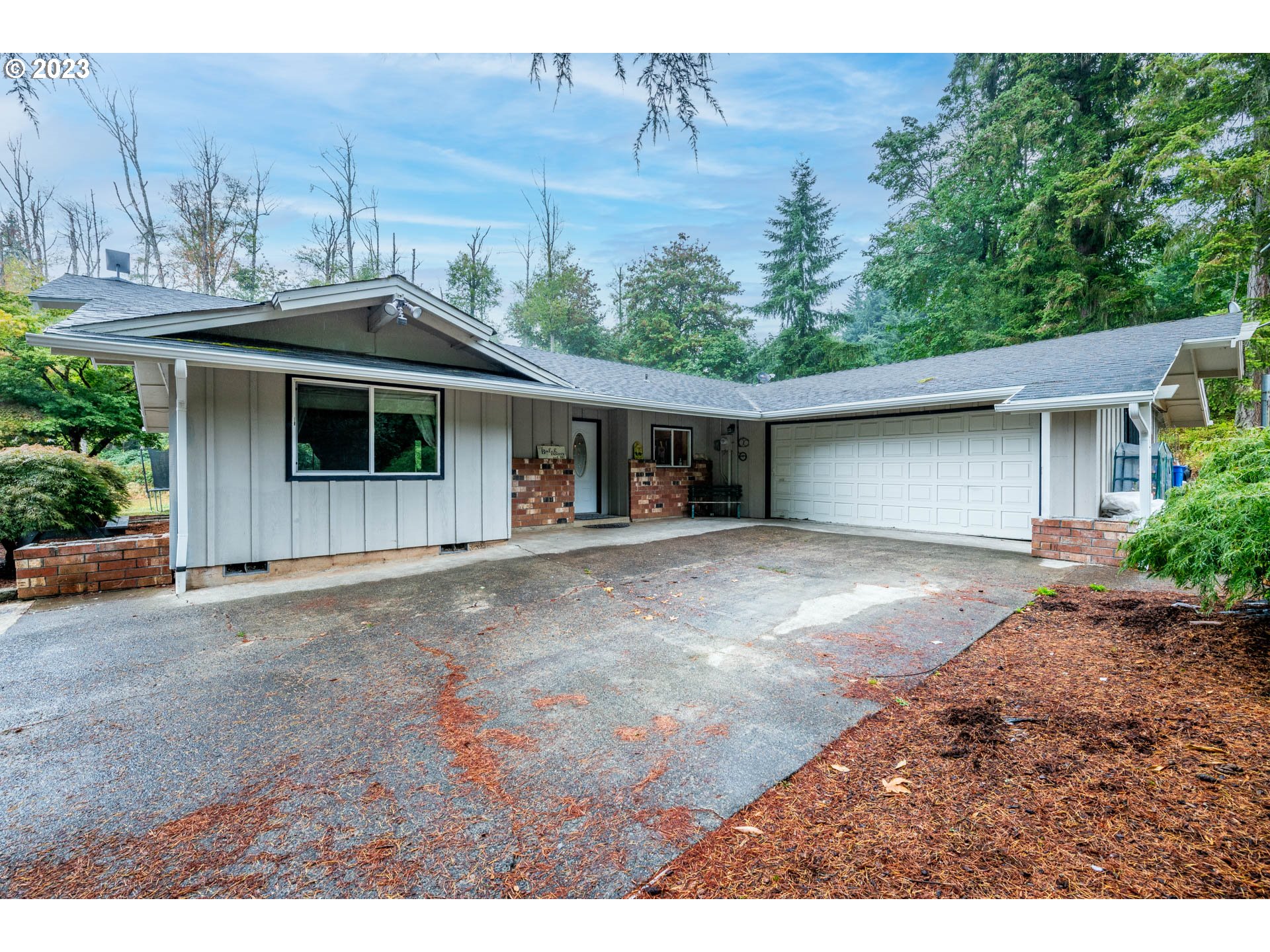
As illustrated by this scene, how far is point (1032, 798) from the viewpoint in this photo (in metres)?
2.03

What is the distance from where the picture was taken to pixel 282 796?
6.89 feet

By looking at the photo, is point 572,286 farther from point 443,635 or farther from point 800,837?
point 800,837

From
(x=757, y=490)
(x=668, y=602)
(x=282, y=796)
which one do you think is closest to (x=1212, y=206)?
(x=757, y=490)

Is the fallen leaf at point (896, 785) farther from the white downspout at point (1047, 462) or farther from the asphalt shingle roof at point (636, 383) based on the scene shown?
A: the asphalt shingle roof at point (636, 383)

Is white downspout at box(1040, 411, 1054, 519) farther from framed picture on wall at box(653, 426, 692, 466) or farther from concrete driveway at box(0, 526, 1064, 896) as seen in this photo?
framed picture on wall at box(653, 426, 692, 466)

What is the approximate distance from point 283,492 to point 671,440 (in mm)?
7434

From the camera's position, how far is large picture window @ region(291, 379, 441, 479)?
605cm

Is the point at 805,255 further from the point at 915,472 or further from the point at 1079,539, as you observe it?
the point at 1079,539

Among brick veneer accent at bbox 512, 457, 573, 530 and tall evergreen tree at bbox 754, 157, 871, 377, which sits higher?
tall evergreen tree at bbox 754, 157, 871, 377

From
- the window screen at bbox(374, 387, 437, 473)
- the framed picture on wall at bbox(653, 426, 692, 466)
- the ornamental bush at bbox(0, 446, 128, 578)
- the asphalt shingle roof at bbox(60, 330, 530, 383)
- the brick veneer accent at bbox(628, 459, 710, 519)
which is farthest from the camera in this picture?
the framed picture on wall at bbox(653, 426, 692, 466)

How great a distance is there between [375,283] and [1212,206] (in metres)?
17.9

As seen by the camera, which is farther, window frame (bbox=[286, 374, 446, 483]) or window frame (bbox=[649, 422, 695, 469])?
window frame (bbox=[649, 422, 695, 469])

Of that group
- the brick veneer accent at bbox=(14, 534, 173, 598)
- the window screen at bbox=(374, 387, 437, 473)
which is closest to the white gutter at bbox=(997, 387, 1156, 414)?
the window screen at bbox=(374, 387, 437, 473)

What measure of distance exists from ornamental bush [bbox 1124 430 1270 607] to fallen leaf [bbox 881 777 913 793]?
231 cm
